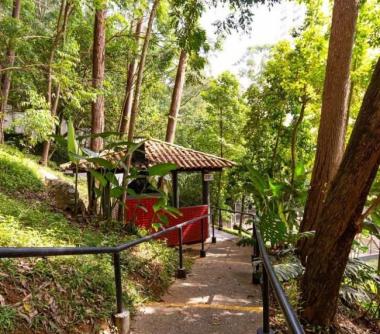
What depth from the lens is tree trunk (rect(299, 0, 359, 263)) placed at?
5.71m

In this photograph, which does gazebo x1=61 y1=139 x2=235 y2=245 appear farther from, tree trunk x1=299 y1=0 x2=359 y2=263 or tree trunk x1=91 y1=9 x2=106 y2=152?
tree trunk x1=299 y1=0 x2=359 y2=263

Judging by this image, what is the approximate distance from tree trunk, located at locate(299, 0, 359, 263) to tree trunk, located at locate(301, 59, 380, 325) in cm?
191

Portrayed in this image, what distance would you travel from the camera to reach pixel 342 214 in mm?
3398

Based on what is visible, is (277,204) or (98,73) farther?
(98,73)

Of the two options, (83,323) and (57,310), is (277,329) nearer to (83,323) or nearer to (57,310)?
(83,323)

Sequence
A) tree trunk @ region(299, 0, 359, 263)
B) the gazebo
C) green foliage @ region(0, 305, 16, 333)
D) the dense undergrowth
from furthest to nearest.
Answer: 1. the gazebo
2. tree trunk @ region(299, 0, 359, 263)
3. the dense undergrowth
4. green foliage @ region(0, 305, 16, 333)

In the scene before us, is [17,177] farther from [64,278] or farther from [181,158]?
[64,278]

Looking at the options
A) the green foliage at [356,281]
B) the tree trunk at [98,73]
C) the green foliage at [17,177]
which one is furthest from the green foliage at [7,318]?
the tree trunk at [98,73]

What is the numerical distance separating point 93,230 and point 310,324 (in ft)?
13.5

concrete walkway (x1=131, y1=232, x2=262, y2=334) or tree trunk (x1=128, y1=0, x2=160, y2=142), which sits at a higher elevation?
tree trunk (x1=128, y1=0, x2=160, y2=142)

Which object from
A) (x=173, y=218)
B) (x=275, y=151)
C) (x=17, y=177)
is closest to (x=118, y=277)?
(x=17, y=177)

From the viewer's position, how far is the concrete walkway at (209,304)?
3674 mm

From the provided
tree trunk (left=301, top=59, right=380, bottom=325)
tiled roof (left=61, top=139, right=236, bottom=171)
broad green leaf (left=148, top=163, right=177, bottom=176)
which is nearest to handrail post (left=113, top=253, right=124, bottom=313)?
tree trunk (left=301, top=59, right=380, bottom=325)

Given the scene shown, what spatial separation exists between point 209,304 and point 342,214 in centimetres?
222
